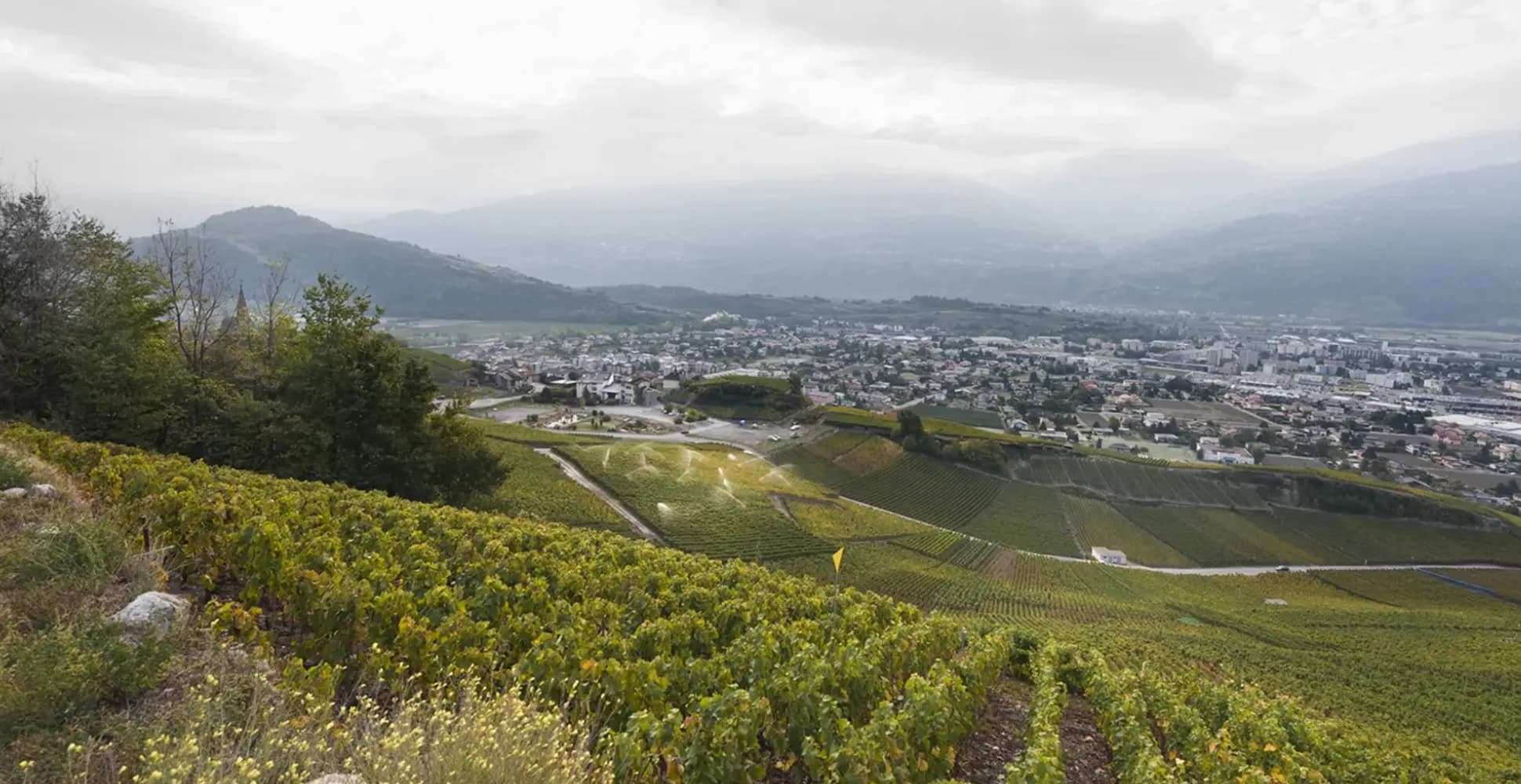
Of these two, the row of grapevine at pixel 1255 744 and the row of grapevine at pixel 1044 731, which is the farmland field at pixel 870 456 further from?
the row of grapevine at pixel 1255 744

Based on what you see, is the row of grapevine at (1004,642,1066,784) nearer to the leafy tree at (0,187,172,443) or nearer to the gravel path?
the gravel path

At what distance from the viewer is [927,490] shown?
4712 cm

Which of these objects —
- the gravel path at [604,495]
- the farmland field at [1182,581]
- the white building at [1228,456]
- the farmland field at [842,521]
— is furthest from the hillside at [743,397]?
the white building at [1228,456]

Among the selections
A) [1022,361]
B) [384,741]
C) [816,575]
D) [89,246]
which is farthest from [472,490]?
[1022,361]

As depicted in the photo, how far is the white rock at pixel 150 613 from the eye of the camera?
494 cm

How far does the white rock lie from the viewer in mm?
4941

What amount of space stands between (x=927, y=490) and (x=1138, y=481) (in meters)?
18.3

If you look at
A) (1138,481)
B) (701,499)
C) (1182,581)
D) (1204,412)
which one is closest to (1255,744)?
(701,499)

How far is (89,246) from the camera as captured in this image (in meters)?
18.5

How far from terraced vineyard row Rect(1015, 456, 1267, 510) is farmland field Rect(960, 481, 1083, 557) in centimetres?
→ 257

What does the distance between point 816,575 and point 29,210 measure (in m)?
26.8

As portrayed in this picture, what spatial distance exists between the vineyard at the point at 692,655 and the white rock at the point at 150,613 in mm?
274

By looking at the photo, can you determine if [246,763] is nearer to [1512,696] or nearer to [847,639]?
[847,639]

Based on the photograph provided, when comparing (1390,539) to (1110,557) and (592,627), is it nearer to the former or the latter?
(1110,557)
